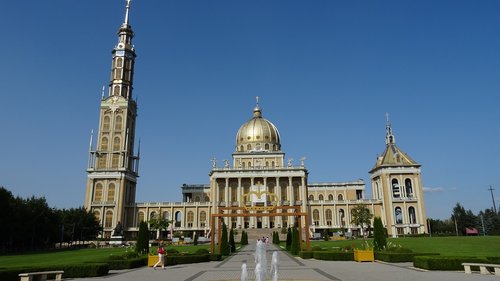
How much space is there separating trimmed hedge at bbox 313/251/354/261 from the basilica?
48.0 m

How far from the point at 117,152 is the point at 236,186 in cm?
2845

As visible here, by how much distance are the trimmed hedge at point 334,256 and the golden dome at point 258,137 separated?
63.5m

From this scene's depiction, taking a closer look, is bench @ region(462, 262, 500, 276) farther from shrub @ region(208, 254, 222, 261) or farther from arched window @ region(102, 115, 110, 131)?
arched window @ region(102, 115, 110, 131)

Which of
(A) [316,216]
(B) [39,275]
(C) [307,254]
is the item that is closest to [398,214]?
(A) [316,216]

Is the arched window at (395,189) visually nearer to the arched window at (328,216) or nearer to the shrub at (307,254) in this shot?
the arched window at (328,216)

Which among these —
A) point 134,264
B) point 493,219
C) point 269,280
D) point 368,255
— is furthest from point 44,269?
point 493,219

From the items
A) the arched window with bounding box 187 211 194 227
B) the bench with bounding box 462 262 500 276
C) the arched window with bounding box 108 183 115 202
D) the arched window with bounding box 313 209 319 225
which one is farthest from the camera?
the arched window with bounding box 187 211 194 227

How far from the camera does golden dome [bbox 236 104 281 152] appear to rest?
9300cm

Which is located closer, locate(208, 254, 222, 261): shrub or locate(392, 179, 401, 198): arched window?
locate(208, 254, 222, 261): shrub

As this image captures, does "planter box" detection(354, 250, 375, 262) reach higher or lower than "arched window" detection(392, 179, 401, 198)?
lower

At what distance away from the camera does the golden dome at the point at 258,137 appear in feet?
305

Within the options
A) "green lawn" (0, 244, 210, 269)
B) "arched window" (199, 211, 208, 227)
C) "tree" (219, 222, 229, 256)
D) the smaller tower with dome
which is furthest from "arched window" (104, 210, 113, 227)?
"tree" (219, 222, 229, 256)

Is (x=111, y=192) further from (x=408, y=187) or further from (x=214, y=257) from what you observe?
(x=408, y=187)

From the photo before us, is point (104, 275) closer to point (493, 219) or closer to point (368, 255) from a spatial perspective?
point (368, 255)
